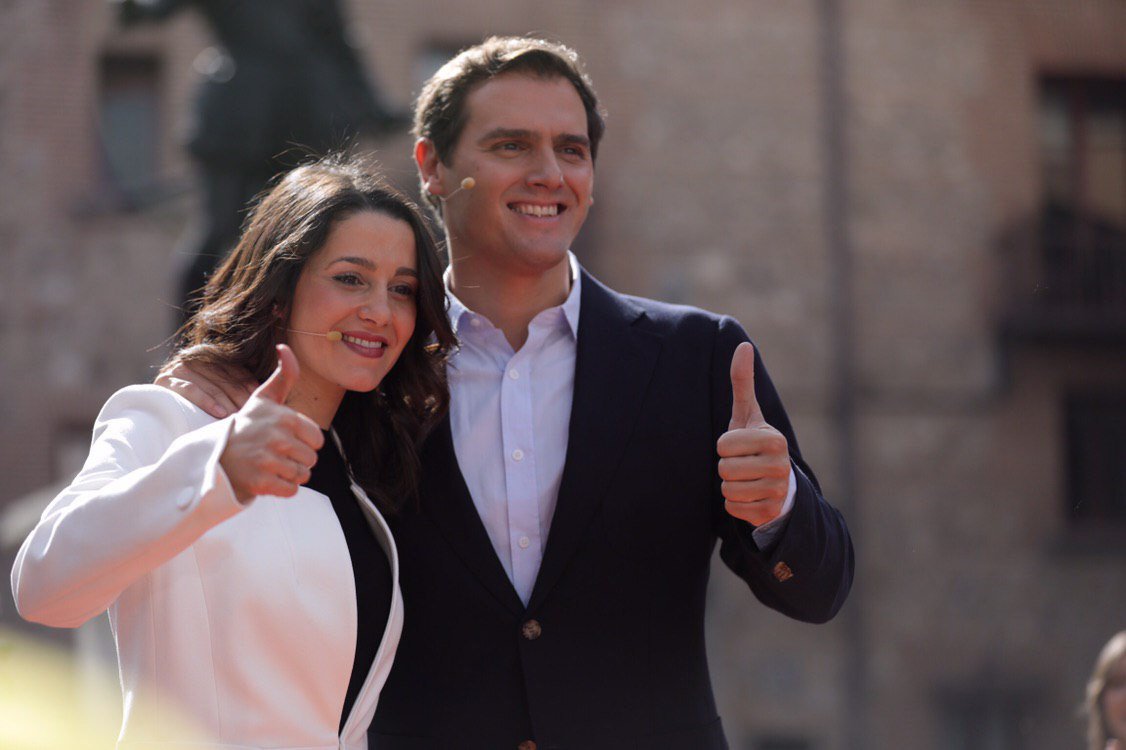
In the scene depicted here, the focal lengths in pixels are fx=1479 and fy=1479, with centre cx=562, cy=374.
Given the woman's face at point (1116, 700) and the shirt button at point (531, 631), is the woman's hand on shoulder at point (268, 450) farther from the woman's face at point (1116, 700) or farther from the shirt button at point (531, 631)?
the woman's face at point (1116, 700)

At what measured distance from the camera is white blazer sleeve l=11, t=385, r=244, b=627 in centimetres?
187

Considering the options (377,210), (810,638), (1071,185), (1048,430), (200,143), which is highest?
(1071,185)

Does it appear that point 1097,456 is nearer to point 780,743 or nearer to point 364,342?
point 780,743

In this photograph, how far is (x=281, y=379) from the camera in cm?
192

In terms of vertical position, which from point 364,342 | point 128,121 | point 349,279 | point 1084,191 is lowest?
point 364,342

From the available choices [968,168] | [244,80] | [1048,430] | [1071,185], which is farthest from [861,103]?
[244,80]

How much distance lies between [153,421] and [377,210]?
55 cm

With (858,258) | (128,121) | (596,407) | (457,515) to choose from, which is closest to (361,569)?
(457,515)

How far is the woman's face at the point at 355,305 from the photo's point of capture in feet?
7.83

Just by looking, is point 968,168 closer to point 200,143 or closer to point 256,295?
point 200,143

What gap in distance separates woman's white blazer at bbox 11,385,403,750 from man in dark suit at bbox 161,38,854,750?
0.63 feet

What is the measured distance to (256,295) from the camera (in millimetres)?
2426

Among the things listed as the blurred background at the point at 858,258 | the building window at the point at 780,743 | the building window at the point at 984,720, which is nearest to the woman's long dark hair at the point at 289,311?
the blurred background at the point at 858,258

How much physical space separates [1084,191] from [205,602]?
13.3 meters
